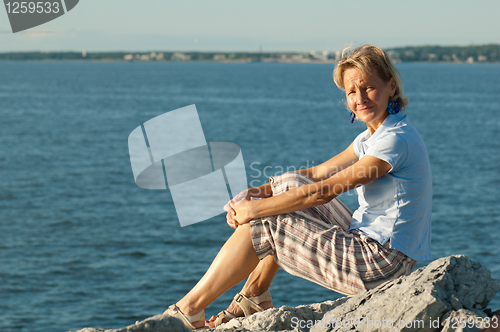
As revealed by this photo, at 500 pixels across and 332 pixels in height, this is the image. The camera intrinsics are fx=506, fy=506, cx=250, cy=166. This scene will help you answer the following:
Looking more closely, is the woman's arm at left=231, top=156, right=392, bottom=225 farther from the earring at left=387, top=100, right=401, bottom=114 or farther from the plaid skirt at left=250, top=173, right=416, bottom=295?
the earring at left=387, top=100, right=401, bottom=114

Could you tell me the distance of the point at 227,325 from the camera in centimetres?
371

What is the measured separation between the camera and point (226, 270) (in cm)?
342

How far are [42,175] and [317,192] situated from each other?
27361mm

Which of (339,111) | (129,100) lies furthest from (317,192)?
(129,100)

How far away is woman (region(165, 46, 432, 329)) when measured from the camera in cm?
324

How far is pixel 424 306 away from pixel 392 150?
3.26ft

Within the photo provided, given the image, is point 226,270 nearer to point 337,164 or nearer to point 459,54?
point 337,164

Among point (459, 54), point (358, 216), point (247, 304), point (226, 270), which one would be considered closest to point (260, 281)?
point (247, 304)

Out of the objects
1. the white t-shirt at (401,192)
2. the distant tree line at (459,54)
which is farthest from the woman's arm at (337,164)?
the distant tree line at (459,54)

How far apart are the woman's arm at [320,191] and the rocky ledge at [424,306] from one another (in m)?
0.65

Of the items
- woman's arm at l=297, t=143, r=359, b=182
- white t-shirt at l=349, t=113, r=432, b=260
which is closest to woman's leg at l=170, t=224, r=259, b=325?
white t-shirt at l=349, t=113, r=432, b=260

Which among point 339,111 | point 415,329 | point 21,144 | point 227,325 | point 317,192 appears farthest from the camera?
point 339,111

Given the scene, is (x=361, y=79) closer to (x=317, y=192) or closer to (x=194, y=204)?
(x=317, y=192)

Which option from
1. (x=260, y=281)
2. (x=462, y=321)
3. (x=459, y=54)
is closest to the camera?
(x=462, y=321)
